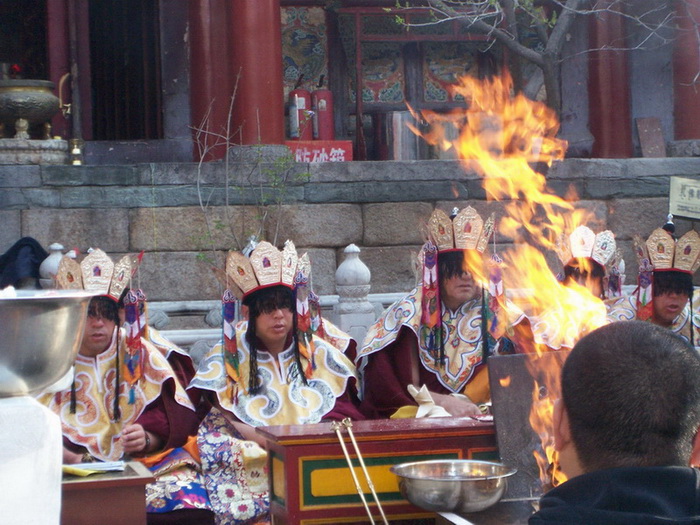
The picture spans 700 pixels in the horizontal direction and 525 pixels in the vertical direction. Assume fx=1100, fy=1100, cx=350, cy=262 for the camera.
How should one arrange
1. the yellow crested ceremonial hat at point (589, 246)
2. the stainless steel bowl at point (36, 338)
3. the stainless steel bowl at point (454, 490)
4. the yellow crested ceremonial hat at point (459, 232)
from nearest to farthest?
1. the stainless steel bowl at point (36, 338)
2. the stainless steel bowl at point (454, 490)
3. the yellow crested ceremonial hat at point (459, 232)
4. the yellow crested ceremonial hat at point (589, 246)

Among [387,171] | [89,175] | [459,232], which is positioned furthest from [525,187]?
[459,232]

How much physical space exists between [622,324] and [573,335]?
3451mm

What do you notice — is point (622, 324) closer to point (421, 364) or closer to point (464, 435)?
point (464, 435)

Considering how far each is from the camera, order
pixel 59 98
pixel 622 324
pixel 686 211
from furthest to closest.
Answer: pixel 59 98 → pixel 686 211 → pixel 622 324

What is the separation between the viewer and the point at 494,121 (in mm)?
11305

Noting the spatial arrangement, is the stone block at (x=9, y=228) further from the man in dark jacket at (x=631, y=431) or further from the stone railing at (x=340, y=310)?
the man in dark jacket at (x=631, y=431)

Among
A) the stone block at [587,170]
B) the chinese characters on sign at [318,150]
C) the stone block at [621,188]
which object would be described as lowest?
the stone block at [621,188]

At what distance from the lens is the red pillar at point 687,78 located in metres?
10.7

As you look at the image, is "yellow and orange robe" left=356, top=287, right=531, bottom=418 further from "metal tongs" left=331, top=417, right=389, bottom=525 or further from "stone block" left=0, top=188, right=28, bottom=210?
"stone block" left=0, top=188, right=28, bottom=210

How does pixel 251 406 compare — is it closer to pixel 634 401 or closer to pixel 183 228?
pixel 634 401

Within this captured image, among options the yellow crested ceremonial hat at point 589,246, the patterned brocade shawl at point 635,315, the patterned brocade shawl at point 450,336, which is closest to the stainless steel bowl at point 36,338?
the patterned brocade shawl at point 450,336

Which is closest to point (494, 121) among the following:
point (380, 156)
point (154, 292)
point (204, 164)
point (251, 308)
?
point (380, 156)

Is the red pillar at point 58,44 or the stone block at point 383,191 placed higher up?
the red pillar at point 58,44

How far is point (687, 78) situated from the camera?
35.4 feet
